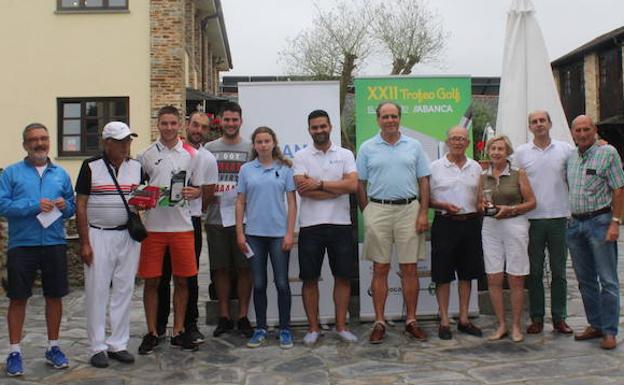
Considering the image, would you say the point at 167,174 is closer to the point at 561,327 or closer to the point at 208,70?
the point at 561,327

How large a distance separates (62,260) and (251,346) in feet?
5.62

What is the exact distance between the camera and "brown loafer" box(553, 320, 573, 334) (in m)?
5.71

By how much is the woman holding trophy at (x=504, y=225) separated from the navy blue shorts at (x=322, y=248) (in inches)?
48.5

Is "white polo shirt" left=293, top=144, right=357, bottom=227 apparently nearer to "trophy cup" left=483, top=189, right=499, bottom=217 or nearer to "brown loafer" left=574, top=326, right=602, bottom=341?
"trophy cup" left=483, top=189, right=499, bottom=217

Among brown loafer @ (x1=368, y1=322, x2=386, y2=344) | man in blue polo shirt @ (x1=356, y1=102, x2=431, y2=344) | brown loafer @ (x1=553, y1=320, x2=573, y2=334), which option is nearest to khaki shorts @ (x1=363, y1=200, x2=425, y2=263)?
man in blue polo shirt @ (x1=356, y1=102, x2=431, y2=344)

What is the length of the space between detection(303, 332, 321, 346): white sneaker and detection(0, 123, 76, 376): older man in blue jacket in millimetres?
1988

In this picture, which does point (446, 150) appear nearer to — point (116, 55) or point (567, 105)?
point (116, 55)

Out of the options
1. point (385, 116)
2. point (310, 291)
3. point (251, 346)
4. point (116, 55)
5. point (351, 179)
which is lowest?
point (251, 346)

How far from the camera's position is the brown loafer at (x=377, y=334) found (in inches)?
218

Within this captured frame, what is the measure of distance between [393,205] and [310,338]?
4.49 ft

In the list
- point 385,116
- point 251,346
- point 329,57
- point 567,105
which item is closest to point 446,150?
point 385,116

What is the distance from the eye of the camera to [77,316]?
22.7 feet

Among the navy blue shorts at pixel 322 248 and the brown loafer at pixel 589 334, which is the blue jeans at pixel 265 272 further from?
the brown loafer at pixel 589 334

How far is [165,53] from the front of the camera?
15422mm
